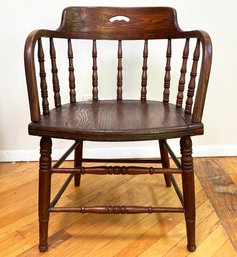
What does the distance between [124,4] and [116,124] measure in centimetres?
75

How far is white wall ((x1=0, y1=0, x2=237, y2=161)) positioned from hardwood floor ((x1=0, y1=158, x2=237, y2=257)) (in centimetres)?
17

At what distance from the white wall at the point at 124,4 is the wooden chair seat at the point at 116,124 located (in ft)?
1.76

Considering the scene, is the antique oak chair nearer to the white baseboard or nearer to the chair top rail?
the chair top rail

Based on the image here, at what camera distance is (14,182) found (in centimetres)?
137

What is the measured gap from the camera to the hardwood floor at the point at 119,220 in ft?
3.18

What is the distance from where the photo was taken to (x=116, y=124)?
87cm

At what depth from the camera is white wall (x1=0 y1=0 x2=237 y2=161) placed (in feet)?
4.50

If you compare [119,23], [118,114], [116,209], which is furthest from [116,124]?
[119,23]

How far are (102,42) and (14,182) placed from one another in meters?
0.74

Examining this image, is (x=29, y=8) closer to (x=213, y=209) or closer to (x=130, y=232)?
(x=130, y=232)

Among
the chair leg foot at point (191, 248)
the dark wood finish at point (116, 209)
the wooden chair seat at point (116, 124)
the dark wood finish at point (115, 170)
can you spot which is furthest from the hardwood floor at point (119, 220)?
the wooden chair seat at point (116, 124)

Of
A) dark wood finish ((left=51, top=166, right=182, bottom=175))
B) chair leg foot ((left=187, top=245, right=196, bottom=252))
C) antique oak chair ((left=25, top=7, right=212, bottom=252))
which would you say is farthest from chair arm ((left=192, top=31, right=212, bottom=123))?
chair leg foot ((left=187, top=245, right=196, bottom=252))

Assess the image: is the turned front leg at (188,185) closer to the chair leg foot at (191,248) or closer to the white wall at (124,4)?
the chair leg foot at (191,248)

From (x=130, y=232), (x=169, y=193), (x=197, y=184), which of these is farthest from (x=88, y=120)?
A: (x=197, y=184)
